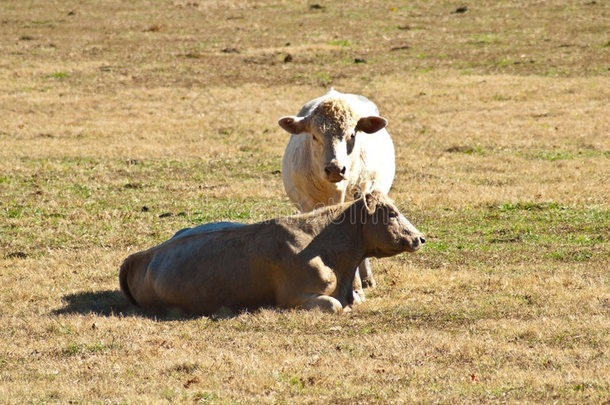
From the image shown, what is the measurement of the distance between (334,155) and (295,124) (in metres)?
0.83

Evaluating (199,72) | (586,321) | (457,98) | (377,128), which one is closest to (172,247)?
(377,128)

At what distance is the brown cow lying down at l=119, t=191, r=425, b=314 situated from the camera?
35.1 ft

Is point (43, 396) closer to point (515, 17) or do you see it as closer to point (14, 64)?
point (14, 64)

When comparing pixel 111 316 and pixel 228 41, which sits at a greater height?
pixel 228 41

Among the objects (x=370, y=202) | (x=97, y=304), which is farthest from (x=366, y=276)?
(x=97, y=304)

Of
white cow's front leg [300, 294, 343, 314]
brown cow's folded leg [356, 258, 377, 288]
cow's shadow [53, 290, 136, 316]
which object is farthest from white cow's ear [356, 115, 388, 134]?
cow's shadow [53, 290, 136, 316]

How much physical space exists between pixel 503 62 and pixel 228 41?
10.1 m

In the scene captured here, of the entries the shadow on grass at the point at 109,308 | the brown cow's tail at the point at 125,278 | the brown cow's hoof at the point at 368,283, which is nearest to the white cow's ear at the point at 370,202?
the brown cow's hoof at the point at 368,283

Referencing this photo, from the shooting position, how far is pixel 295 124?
40.6 ft

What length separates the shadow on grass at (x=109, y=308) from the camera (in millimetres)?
10836

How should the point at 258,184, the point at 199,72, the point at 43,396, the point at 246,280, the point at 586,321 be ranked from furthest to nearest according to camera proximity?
the point at 199,72, the point at 258,184, the point at 246,280, the point at 586,321, the point at 43,396

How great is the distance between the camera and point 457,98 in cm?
2889

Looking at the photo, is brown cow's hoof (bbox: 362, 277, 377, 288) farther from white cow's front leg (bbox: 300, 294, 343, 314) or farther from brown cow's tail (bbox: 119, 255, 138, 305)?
brown cow's tail (bbox: 119, 255, 138, 305)

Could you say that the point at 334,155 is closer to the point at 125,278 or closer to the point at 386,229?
the point at 386,229
